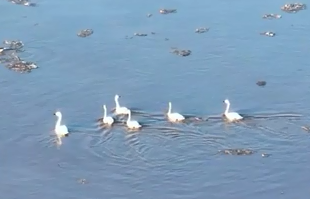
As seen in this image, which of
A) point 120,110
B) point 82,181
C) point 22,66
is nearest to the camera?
point 82,181

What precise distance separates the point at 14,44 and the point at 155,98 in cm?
718

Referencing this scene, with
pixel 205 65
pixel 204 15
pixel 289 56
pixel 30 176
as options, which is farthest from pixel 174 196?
pixel 204 15

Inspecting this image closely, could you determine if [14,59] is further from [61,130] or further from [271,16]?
[271,16]

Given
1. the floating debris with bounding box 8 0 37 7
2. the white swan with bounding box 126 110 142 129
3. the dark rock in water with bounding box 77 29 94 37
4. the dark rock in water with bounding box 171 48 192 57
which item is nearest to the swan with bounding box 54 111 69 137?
the white swan with bounding box 126 110 142 129

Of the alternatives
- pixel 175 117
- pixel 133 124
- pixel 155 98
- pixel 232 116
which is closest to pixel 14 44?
pixel 155 98

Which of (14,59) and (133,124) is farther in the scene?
(14,59)

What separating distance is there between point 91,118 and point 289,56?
874 cm

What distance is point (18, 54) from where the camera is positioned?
29641mm

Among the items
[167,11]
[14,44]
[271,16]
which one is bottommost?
[14,44]

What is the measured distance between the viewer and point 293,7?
3416 centimetres

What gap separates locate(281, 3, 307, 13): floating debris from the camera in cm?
3388

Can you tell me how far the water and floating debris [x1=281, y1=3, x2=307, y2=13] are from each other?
480 millimetres

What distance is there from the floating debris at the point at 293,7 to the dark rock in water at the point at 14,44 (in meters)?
11.6

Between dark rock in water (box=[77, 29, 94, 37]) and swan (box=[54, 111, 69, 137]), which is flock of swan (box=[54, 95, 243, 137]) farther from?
dark rock in water (box=[77, 29, 94, 37])
